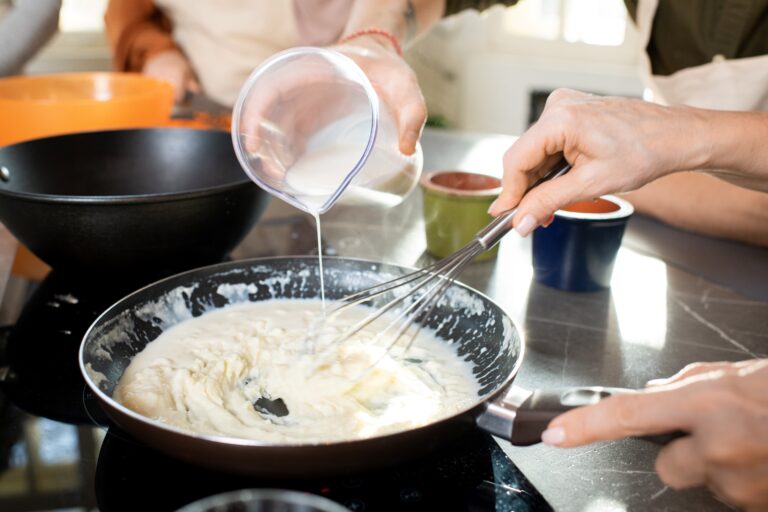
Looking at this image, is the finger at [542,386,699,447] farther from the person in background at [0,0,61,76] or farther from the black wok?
the person in background at [0,0,61,76]

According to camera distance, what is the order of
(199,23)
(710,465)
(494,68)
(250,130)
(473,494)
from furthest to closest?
(494,68), (199,23), (250,130), (473,494), (710,465)

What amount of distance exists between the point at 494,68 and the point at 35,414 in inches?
98.4

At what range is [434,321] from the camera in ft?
2.99

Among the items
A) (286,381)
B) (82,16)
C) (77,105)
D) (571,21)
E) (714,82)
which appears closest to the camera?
(286,381)

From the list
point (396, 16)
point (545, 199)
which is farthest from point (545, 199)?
point (396, 16)

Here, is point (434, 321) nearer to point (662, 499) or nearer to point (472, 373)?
point (472, 373)

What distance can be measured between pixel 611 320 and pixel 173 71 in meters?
1.31

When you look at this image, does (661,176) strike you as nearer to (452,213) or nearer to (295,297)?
(452,213)

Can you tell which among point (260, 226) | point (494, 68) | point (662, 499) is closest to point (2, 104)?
point (260, 226)

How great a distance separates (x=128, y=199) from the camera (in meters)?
0.87

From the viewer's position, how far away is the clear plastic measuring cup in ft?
2.85

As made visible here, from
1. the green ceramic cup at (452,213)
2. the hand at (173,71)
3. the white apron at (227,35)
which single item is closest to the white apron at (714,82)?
the green ceramic cup at (452,213)

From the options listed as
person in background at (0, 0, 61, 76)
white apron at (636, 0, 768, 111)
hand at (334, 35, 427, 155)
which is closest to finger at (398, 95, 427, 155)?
hand at (334, 35, 427, 155)

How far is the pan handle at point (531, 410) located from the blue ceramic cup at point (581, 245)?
448 mm
